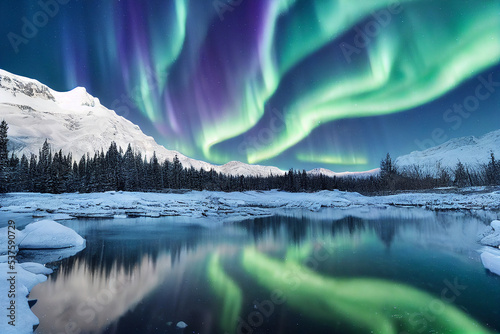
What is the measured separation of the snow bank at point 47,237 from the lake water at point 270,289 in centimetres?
148

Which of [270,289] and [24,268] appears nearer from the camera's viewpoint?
[270,289]

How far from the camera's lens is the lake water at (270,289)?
24.7ft

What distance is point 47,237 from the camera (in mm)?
16750

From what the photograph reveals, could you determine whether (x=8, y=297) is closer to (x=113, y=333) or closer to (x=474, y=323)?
(x=113, y=333)

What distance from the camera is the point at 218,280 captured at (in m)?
11.3

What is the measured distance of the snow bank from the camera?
1647 centimetres

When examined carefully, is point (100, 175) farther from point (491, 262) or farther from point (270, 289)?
point (491, 262)

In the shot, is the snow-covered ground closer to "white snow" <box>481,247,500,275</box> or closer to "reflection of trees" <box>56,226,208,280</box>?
"reflection of trees" <box>56,226,208,280</box>

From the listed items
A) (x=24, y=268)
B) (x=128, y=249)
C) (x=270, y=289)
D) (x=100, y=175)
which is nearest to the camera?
(x=270, y=289)

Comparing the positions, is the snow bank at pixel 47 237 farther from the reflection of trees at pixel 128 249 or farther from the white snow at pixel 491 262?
the white snow at pixel 491 262

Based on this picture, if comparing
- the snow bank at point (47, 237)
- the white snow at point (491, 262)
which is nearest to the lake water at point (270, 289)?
the white snow at point (491, 262)

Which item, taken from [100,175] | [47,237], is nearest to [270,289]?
[47,237]

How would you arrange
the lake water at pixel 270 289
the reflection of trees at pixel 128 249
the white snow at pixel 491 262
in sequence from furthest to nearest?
the reflection of trees at pixel 128 249
the white snow at pixel 491 262
the lake water at pixel 270 289

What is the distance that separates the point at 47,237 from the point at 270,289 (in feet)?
52.3
